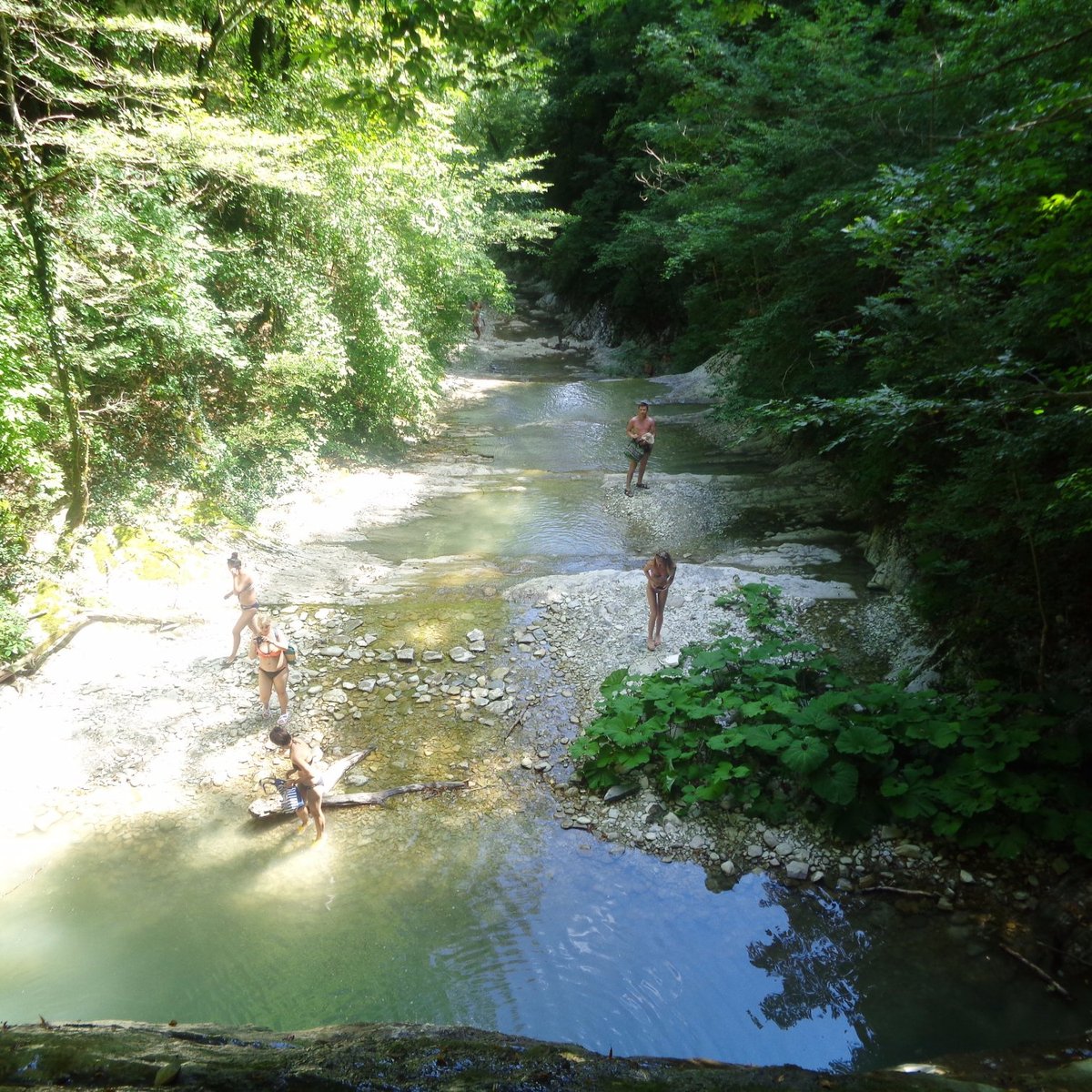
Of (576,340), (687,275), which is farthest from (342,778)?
(576,340)

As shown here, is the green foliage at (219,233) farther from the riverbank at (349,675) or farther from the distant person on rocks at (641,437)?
the distant person on rocks at (641,437)

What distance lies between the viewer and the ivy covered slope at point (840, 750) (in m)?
4.96

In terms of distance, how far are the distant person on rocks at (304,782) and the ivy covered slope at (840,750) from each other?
2.23 meters

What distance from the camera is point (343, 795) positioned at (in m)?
5.98

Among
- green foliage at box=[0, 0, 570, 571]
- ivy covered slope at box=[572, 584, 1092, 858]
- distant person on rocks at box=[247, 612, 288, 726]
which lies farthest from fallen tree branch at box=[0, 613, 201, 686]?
ivy covered slope at box=[572, 584, 1092, 858]

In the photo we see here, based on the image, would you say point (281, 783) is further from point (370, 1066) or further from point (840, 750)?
point (840, 750)

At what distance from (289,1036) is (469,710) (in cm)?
407

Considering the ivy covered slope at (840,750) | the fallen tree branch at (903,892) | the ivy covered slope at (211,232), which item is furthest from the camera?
the ivy covered slope at (211,232)

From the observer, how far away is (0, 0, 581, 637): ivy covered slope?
6541 mm

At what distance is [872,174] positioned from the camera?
29.4 ft

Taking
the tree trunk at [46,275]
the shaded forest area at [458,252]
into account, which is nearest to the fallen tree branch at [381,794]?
the shaded forest area at [458,252]

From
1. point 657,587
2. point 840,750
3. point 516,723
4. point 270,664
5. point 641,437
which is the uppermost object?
point 641,437

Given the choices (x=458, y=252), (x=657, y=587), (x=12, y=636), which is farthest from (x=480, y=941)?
(x=458, y=252)

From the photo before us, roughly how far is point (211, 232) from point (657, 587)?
27.0 ft
